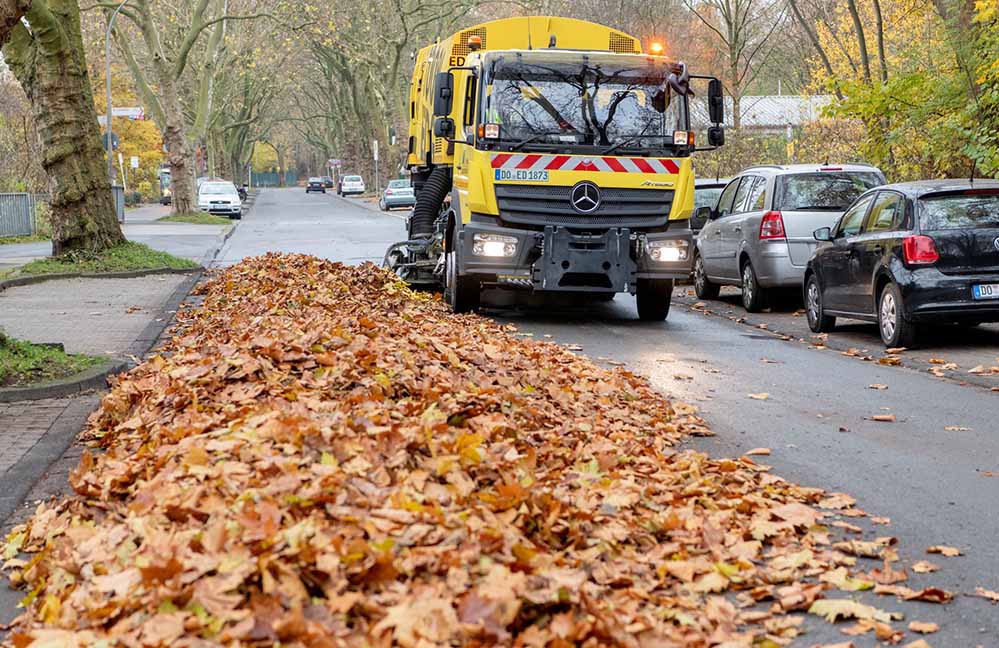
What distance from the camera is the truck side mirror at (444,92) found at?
49.7ft

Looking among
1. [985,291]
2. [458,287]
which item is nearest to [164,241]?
[458,287]

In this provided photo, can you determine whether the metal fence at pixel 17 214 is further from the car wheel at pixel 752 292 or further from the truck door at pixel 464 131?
the car wheel at pixel 752 292

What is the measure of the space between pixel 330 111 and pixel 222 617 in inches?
3908

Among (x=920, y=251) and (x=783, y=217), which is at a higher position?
(x=783, y=217)

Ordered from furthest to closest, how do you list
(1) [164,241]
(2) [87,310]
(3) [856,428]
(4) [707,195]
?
(1) [164,241] < (4) [707,195] < (2) [87,310] < (3) [856,428]

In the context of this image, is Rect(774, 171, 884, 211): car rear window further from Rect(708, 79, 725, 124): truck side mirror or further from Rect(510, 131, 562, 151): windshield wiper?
Rect(510, 131, 562, 151): windshield wiper

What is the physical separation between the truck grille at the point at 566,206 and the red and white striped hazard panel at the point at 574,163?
8.7 inches

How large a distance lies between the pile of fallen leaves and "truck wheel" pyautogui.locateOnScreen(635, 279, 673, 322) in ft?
22.6

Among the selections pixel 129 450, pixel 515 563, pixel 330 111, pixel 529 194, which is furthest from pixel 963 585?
pixel 330 111

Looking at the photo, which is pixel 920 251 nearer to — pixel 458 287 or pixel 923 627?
pixel 458 287

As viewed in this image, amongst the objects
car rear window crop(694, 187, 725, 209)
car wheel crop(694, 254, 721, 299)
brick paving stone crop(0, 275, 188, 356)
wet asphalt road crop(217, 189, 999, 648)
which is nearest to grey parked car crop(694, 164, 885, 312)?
wet asphalt road crop(217, 189, 999, 648)

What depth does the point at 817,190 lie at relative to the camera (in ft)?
56.8

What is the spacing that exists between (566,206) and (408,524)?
407 inches

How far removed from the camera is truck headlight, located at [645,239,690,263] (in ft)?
49.5
